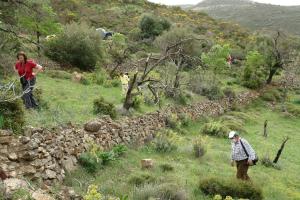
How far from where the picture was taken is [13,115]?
371 inches

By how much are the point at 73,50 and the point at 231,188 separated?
17428mm

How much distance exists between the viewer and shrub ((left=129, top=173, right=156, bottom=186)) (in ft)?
35.3

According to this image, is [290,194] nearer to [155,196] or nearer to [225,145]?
[155,196]

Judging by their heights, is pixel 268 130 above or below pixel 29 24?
below

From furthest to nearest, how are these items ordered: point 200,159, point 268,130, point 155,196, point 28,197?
point 268,130 → point 200,159 → point 155,196 → point 28,197

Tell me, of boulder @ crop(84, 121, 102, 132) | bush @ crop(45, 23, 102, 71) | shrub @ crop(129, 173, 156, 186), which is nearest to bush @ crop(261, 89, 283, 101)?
bush @ crop(45, 23, 102, 71)

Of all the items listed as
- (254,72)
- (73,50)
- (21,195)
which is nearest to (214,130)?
(73,50)

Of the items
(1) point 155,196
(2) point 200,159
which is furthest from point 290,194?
(1) point 155,196

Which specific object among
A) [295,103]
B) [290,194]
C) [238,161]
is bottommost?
[295,103]

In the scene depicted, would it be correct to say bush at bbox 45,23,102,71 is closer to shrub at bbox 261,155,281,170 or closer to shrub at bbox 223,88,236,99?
shrub at bbox 223,88,236,99

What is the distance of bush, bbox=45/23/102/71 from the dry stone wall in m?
11.7

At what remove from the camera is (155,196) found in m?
9.52

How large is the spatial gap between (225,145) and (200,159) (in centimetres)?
489

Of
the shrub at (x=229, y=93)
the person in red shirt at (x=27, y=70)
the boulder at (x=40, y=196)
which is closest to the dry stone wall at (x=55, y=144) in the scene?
the boulder at (x=40, y=196)
